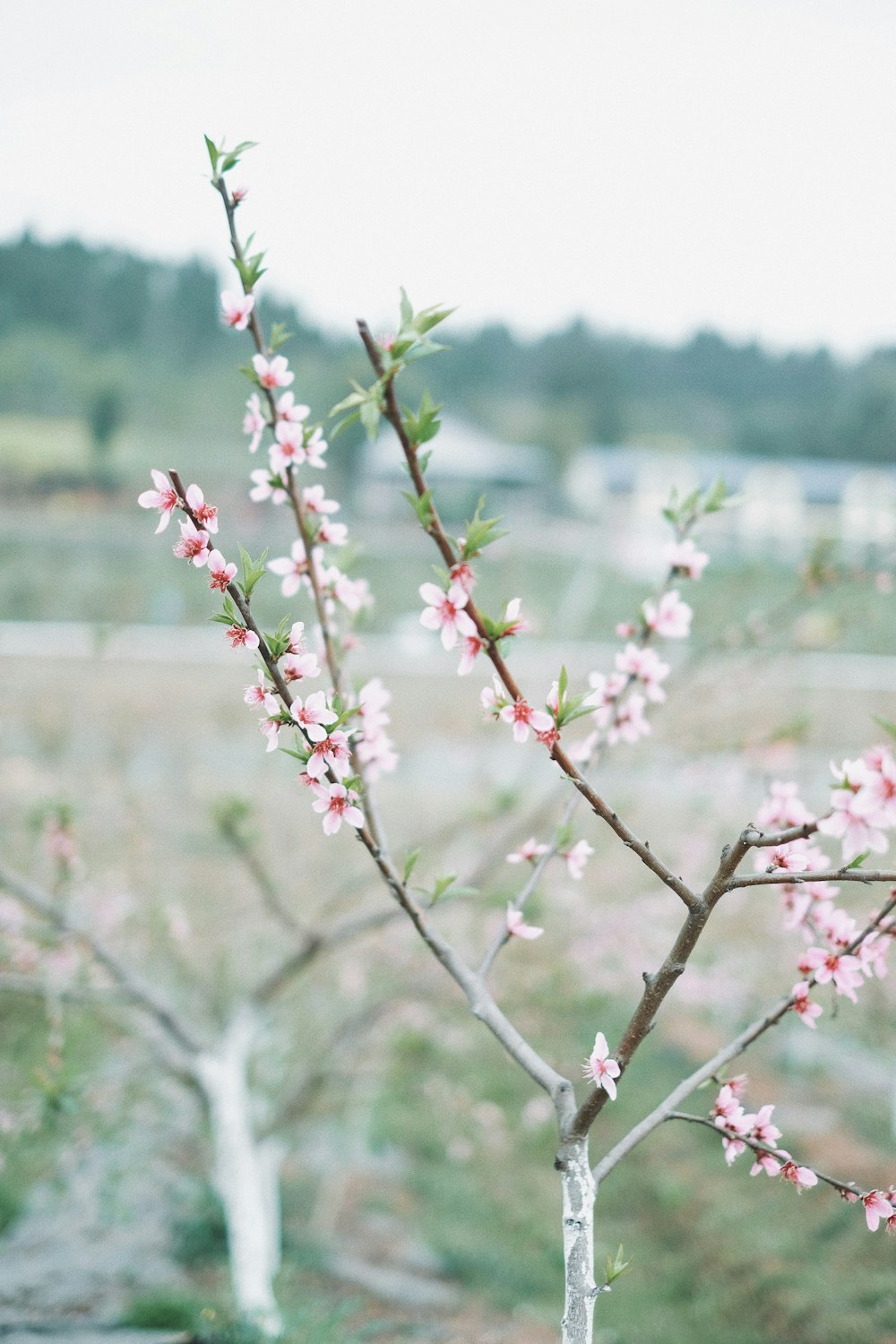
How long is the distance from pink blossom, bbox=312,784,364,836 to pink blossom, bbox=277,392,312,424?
61cm

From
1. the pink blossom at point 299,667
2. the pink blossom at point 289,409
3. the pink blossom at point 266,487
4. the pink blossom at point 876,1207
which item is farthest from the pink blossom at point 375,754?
the pink blossom at point 876,1207

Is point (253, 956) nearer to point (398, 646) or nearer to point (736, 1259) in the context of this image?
point (736, 1259)

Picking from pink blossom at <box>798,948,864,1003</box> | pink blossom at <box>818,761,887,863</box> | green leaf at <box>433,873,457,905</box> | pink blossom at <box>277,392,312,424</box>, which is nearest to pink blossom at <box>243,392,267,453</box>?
pink blossom at <box>277,392,312,424</box>

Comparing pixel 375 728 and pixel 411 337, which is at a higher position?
pixel 411 337

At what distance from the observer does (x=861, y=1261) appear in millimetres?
4027

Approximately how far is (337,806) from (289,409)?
0.65 metres

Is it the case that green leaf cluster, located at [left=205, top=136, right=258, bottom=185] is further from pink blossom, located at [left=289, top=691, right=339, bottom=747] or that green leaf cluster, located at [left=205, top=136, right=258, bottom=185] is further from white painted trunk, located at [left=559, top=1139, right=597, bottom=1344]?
white painted trunk, located at [left=559, top=1139, right=597, bottom=1344]

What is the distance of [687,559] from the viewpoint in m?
1.84

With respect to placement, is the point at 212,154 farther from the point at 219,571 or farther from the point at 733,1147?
the point at 733,1147

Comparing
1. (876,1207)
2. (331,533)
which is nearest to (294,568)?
(331,533)

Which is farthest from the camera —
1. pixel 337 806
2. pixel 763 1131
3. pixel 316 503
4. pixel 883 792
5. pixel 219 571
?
pixel 316 503

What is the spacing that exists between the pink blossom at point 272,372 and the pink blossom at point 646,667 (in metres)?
0.81

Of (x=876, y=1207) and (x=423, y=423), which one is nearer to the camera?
(x=423, y=423)

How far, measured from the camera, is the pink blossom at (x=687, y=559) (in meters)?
1.83
